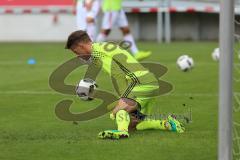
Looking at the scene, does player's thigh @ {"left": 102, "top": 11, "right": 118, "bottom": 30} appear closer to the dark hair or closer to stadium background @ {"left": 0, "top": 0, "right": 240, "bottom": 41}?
stadium background @ {"left": 0, "top": 0, "right": 240, "bottom": 41}

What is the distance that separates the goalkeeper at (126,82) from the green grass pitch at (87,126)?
133 mm

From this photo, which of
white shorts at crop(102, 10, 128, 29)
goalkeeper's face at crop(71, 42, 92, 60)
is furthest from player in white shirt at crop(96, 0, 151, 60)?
goalkeeper's face at crop(71, 42, 92, 60)

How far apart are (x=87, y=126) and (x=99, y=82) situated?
12.7 feet

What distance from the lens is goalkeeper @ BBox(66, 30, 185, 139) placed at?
7074 mm

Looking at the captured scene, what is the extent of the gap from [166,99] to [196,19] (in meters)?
14.0

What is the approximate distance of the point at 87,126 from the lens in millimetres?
7699

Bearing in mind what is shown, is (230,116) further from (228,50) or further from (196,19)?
(196,19)

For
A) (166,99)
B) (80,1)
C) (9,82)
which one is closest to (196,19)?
(80,1)

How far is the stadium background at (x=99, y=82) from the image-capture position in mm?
6469

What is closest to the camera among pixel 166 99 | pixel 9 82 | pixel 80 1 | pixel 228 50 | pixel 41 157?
pixel 228 50

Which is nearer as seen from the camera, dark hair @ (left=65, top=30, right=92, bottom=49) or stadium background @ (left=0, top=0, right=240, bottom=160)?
stadium background @ (left=0, top=0, right=240, bottom=160)

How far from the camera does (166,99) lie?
9.67 metres

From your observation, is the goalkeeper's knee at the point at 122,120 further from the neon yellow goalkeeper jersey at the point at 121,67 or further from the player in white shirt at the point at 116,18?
the player in white shirt at the point at 116,18

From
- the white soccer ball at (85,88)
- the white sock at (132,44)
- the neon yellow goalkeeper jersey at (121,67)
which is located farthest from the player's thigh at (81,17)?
the neon yellow goalkeeper jersey at (121,67)
